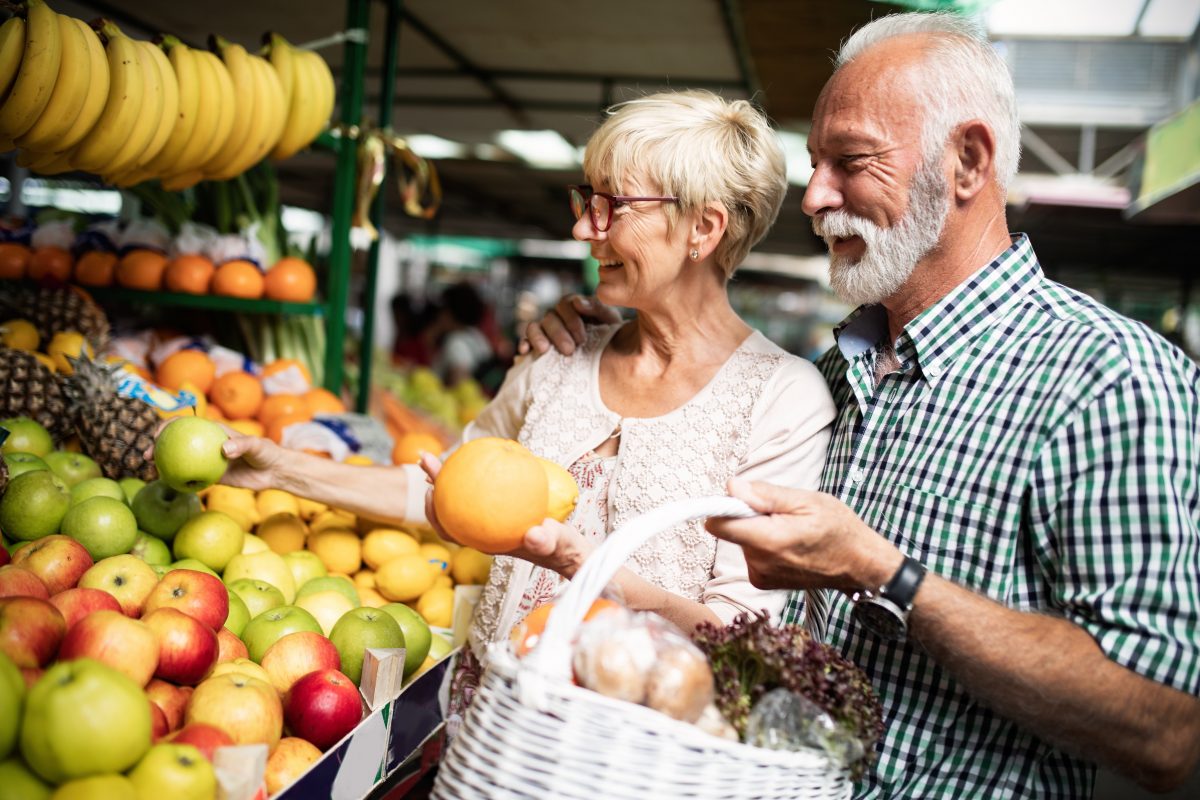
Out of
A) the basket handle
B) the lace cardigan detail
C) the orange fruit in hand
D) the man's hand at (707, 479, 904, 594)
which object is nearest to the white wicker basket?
the basket handle

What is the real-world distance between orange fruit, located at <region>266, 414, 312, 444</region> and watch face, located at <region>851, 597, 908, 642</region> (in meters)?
2.26

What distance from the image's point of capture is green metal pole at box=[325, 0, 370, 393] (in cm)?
366

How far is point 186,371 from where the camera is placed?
10.5 feet

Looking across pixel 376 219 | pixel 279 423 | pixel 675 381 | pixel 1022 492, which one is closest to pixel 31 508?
pixel 279 423

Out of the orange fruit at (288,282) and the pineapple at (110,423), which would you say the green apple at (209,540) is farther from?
the orange fruit at (288,282)

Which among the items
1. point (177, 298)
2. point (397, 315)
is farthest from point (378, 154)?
point (397, 315)

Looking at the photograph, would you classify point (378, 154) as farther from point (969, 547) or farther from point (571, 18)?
point (969, 547)

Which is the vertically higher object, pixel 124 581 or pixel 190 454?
pixel 190 454

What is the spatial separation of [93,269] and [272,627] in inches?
79.9

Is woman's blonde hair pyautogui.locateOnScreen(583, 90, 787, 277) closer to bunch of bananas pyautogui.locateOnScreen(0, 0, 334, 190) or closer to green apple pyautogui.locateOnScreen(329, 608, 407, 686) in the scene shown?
green apple pyautogui.locateOnScreen(329, 608, 407, 686)

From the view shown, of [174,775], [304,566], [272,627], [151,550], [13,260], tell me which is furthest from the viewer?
[13,260]

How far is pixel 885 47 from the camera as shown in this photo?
1.81 meters

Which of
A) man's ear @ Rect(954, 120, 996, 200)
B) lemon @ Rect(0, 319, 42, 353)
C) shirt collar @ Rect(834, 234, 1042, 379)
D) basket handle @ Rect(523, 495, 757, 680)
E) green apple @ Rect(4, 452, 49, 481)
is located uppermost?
man's ear @ Rect(954, 120, 996, 200)

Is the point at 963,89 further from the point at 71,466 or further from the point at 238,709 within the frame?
the point at 71,466
